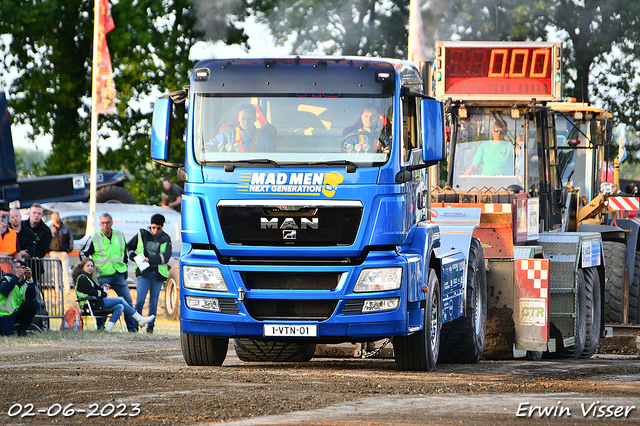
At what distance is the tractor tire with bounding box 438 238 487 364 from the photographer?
11.7 m

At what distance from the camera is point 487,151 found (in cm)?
1420

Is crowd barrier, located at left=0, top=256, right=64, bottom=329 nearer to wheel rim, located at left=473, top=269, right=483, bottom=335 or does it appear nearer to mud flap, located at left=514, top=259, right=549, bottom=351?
wheel rim, located at left=473, top=269, right=483, bottom=335

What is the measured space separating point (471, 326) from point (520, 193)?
8.08 ft

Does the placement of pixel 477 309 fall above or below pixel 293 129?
below

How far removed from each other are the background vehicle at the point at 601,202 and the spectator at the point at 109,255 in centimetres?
673

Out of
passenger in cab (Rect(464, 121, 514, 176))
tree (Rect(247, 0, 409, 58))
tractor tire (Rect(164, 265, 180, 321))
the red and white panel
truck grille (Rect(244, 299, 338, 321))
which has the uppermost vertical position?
tree (Rect(247, 0, 409, 58))

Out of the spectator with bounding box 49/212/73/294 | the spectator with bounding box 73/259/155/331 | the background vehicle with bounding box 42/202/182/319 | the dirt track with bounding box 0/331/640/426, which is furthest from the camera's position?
the background vehicle with bounding box 42/202/182/319

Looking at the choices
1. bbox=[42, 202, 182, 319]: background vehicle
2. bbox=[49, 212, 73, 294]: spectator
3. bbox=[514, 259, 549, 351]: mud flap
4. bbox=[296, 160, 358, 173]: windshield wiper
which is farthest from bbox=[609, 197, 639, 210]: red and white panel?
bbox=[42, 202, 182, 319]: background vehicle

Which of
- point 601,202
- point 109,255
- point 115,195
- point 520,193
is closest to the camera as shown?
point 520,193

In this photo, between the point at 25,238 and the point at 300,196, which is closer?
the point at 300,196

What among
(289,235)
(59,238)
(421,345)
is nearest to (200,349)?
(289,235)

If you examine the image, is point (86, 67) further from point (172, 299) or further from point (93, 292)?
point (93, 292)

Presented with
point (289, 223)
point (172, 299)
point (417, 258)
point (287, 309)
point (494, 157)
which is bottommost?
point (172, 299)

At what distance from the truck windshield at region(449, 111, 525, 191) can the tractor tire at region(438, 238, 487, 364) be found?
5.86 feet
